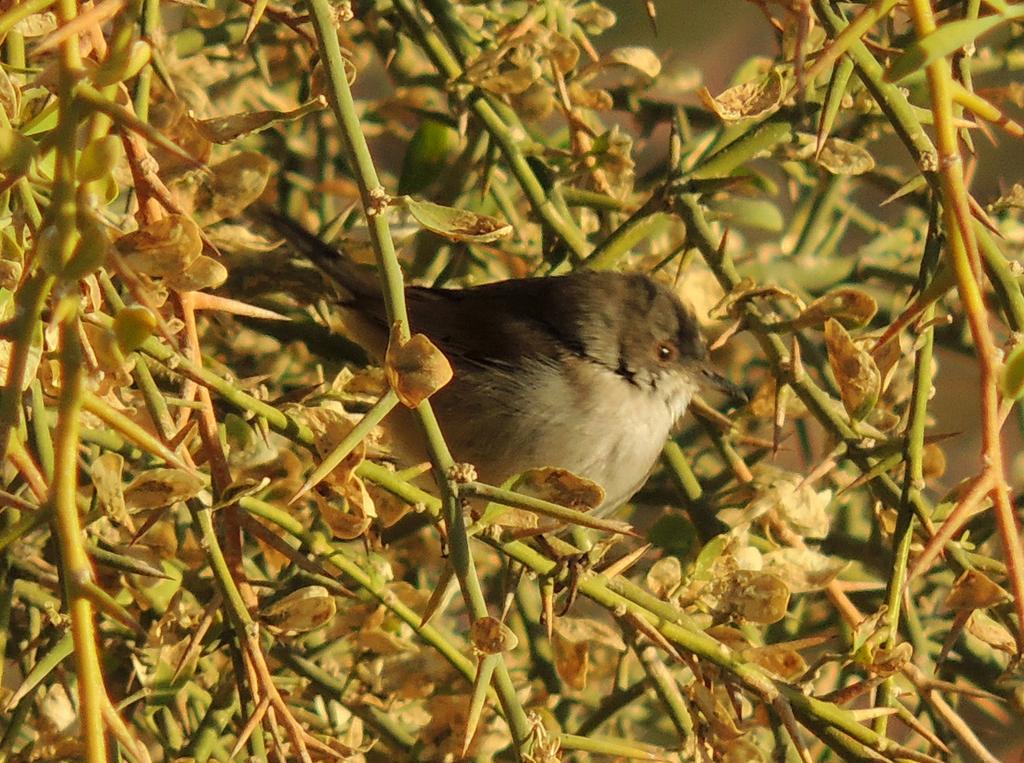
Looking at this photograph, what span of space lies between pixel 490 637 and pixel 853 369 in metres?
0.74

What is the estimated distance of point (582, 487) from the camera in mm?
1617

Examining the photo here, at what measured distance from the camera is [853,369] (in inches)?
75.5

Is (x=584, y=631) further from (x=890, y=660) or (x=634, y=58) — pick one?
(x=634, y=58)

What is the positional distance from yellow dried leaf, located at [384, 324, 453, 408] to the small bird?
155cm

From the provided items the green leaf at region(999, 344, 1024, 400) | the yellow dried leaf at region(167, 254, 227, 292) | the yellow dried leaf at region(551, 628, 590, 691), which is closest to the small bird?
the yellow dried leaf at region(551, 628, 590, 691)

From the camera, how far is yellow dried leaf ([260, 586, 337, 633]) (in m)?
1.78

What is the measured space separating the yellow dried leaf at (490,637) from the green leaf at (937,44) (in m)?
0.68

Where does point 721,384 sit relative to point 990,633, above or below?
below

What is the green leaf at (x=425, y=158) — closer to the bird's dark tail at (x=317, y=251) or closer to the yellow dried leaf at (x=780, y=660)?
the bird's dark tail at (x=317, y=251)

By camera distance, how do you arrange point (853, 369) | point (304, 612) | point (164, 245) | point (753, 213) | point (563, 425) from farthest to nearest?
1. point (563, 425)
2. point (753, 213)
3. point (853, 369)
4. point (304, 612)
5. point (164, 245)

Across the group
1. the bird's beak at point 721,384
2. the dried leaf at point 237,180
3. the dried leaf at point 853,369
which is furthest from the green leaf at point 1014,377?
the bird's beak at point 721,384

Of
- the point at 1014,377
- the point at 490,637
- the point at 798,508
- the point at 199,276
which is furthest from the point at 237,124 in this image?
the point at 798,508

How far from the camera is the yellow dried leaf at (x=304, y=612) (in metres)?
1.78

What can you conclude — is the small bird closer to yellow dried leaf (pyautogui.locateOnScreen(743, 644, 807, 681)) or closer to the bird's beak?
the bird's beak
